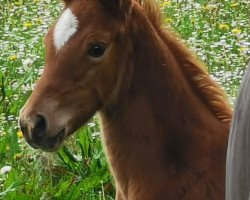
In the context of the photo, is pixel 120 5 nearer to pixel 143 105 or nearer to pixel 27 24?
pixel 143 105

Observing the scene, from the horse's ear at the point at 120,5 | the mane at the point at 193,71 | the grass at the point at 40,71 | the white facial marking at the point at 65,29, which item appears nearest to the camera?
the white facial marking at the point at 65,29

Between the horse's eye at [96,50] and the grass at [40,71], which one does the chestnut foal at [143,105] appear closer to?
the horse's eye at [96,50]

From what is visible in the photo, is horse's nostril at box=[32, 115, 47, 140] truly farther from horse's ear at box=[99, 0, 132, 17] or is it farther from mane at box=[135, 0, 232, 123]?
mane at box=[135, 0, 232, 123]

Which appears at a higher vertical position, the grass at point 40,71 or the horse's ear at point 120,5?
the horse's ear at point 120,5

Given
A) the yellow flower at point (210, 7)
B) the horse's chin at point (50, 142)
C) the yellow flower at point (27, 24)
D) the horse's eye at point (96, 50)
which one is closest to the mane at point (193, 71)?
the horse's eye at point (96, 50)

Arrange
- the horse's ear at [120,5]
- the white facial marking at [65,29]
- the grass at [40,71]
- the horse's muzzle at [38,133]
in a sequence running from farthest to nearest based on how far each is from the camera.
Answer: the grass at [40,71] → the horse's ear at [120,5] → the white facial marking at [65,29] → the horse's muzzle at [38,133]

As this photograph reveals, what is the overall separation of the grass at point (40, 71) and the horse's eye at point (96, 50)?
44 cm

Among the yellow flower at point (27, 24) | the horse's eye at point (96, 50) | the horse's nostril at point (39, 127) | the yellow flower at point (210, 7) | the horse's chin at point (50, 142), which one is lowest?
the yellow flower at point (27, 24)

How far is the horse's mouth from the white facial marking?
13.4 inches

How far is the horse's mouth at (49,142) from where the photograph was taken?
328 centimetres

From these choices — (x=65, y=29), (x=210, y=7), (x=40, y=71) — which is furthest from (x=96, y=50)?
(x=210, y=7)

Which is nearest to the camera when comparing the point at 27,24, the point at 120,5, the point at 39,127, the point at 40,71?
the point at 39,127

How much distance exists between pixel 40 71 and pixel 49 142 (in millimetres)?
3435

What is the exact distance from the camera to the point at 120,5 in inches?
139
